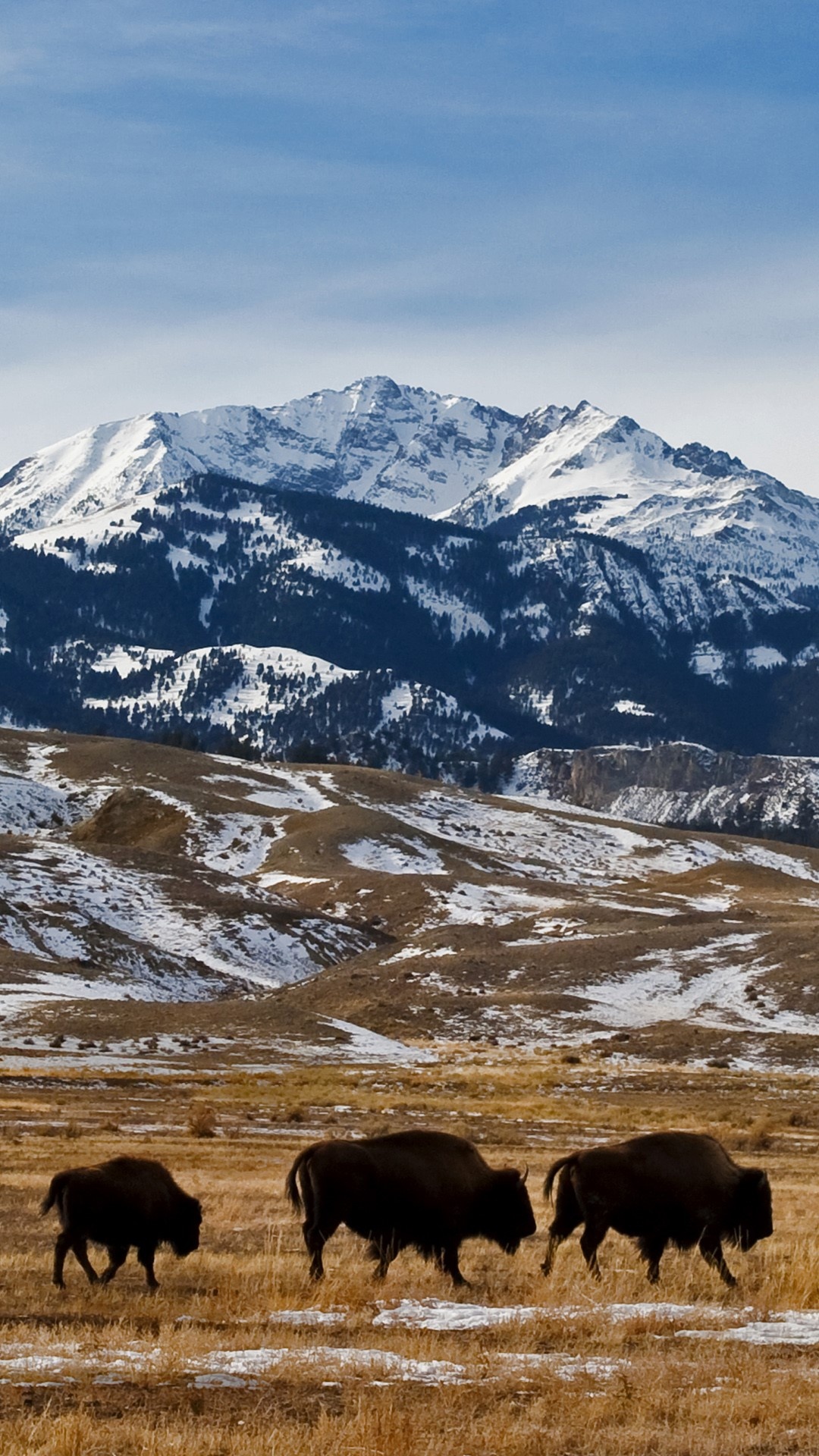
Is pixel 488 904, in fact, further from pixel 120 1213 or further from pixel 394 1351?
pixel 394 1351

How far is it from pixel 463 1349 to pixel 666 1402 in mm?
2479

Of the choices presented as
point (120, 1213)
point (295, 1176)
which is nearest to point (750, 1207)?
point (295, 1176)

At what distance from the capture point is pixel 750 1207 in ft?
56.5

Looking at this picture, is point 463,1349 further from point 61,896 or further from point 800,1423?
point 61,896

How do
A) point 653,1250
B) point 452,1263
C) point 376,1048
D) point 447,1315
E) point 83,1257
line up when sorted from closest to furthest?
1. point 447,1315
2. point 83,1257
3. point 452,1263
4. point 653,1250
5. point 376,1048

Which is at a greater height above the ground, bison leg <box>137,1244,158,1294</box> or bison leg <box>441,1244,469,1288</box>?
bison leg <box>441,1244,469,1288</box>

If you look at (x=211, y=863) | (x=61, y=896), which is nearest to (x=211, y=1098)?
(x=61, y=896)

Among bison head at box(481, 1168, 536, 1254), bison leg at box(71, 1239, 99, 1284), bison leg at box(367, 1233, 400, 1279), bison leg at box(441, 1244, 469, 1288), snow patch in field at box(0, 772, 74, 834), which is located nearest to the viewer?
bison leg at box(71, 1239, 99, 1284)

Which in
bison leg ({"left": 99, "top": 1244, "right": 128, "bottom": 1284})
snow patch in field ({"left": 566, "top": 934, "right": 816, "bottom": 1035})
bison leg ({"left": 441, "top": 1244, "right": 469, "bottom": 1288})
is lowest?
snow patch in field ({"left": 566, "top": 934, "right": 816, "bottom": 1035})

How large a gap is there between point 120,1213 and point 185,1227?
41.9 inches

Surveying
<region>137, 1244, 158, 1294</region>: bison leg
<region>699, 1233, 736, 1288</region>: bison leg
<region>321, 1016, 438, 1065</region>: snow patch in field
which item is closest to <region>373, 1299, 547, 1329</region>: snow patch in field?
<region>699, 1233, 736, 1288</region>: bison leg

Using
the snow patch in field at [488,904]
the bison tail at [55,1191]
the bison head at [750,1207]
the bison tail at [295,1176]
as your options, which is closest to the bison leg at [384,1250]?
the bison tail at [295,1176]

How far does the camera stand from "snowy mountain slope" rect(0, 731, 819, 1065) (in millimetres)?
87188

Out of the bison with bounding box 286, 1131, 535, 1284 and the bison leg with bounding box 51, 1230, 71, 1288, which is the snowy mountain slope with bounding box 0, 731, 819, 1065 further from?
the bison with bounding box 286, 1131, 535, 1284
